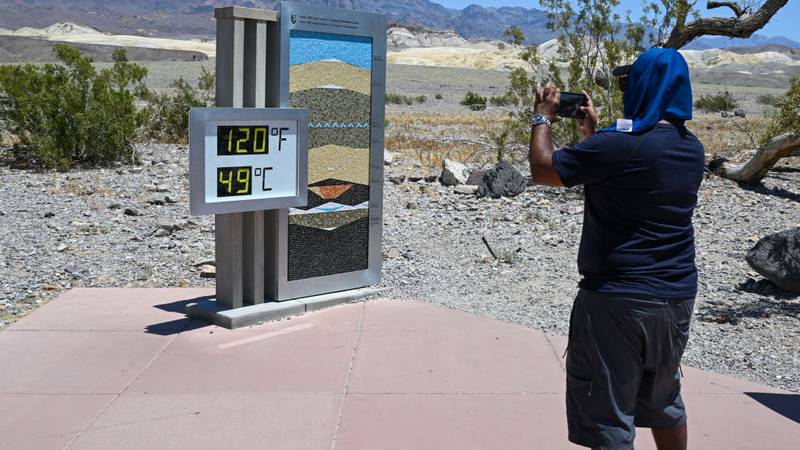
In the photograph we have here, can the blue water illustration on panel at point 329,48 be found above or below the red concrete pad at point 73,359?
above

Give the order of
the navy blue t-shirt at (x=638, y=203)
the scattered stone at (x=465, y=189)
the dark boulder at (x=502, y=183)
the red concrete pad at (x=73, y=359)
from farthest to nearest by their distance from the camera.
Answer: the scattered stone at (x=465, y=189)
the dark boulder at (x=502, y=183)
the red concrete pad at (x=73, y=359)
the navy blue t-shirt at (x=638, y=203)

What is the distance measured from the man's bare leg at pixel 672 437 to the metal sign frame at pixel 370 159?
369 centimetres

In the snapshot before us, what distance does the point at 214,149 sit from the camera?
6.11m

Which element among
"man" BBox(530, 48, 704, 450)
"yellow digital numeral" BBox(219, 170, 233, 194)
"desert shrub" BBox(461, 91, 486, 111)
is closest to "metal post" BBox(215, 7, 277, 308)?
"yellow digital numeral" BBox(219, 170, 233, 194)

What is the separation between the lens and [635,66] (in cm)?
335

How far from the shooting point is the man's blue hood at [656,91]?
3.28 meters

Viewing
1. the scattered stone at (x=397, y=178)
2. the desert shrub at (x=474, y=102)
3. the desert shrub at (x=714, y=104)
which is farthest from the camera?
the desert shrub at (x=474, y=102)

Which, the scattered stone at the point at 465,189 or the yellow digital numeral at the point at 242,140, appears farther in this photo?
the scattered stone at the point at 465,189

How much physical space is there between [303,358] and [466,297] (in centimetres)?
206

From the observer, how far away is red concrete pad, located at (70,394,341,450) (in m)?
4.41

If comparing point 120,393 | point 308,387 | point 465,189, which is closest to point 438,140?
point 465,189

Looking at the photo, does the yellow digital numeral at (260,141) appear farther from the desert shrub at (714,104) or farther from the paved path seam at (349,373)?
the desert shrub at (714,104)

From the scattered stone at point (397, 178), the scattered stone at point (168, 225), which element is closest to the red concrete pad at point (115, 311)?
the scattered stone at point (168, 225)

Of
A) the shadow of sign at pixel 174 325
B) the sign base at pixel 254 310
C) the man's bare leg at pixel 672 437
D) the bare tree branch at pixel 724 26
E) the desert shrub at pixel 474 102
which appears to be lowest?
the shadow of sign at pixel 174 325
